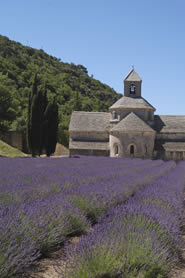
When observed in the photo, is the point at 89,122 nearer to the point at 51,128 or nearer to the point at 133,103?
the point at 51,128

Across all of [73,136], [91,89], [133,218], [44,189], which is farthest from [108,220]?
[91,89]

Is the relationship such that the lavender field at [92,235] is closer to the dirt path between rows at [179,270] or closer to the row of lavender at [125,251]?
the row of lavender at [125,251]

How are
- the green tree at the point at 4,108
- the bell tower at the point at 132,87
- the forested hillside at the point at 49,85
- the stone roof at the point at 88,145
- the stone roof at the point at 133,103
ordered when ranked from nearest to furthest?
the green tree at the point at 4,108, the stone roof at the point at 88,145, the stone roof at the point at 133,103, the bell tower at the point at 132,87, the forested hillside at the point at 49,85

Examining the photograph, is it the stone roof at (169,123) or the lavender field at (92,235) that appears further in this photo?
the stone roof at (169,123)

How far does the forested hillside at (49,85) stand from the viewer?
48628 mm

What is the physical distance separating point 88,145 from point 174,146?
30.9 ft

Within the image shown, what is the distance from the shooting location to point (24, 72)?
64688 millimetres

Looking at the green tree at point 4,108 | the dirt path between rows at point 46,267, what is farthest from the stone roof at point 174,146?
the dirt path between rows at point 46,267

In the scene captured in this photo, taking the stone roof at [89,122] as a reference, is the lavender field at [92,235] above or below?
below

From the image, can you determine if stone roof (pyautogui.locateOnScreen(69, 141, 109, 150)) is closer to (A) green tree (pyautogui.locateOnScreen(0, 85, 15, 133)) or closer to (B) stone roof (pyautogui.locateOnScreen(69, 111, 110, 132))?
(B) stone roof (pyautogui.locateOnScreen(69, 111, 110, 132))

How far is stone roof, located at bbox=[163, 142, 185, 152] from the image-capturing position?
3441cm

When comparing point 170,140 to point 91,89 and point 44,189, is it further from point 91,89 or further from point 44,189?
point 91,89

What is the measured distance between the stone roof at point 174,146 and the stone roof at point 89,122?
22.8ft

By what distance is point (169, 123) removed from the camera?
37656 mm
